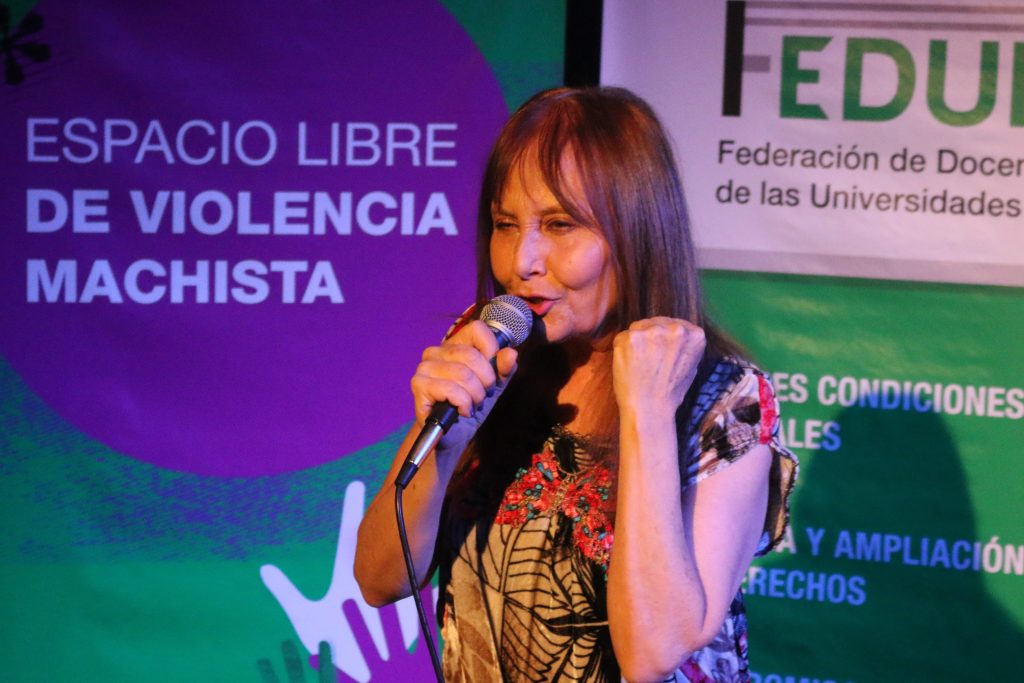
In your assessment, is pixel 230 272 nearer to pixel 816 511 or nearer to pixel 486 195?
pixel 486 195

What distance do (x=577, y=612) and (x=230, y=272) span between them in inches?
66.8

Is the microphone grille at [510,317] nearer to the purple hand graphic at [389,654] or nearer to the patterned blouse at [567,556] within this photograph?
the patterned blouse at [567,556]

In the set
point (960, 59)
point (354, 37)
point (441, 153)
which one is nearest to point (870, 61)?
point (960, 59)

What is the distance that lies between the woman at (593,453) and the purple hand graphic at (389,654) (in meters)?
1.18

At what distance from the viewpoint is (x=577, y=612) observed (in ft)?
4.85

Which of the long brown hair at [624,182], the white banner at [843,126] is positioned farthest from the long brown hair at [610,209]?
the white banner at [843,126]

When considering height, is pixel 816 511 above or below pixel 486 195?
below

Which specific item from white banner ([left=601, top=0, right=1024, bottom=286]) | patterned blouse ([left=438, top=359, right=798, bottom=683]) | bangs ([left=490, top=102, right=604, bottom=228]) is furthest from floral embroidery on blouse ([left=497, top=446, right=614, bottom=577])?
white banner ([left=601, top=0, right=1024, bottom=286])

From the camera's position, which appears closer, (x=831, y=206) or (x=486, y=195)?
(x=486, y=195)

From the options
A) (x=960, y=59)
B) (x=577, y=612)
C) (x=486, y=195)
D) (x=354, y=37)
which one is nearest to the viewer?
(x=577, y=612)

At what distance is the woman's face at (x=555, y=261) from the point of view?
59.8 inches

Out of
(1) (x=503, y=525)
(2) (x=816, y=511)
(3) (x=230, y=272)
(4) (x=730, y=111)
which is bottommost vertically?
(2) (x=816, y=511)

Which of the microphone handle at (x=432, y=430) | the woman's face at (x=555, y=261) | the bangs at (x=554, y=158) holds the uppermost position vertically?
the bangs at (x=554, y=158)

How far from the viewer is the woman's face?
1519 mm
